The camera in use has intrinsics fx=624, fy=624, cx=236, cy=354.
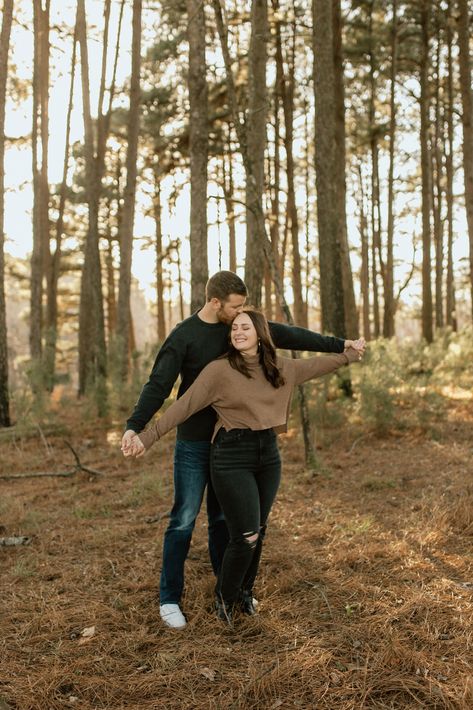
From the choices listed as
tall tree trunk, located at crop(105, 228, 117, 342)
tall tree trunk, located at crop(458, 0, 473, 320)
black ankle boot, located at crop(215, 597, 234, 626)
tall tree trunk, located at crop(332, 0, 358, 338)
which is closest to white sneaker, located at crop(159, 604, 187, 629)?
black ankle boot, located at crop(215, 597, 234, 626)

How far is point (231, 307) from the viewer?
12.3ft

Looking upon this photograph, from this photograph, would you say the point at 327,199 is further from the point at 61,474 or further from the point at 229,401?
the point at 229,401

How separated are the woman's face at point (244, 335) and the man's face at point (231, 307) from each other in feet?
0.27

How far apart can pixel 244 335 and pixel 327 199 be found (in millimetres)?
7528

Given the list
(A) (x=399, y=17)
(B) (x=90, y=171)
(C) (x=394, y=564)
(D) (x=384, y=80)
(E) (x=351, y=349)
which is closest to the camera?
(E) (x=351, y=349)

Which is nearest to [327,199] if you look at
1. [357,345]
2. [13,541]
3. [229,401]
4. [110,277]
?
[357,345]

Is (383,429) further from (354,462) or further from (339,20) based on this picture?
(339,20)

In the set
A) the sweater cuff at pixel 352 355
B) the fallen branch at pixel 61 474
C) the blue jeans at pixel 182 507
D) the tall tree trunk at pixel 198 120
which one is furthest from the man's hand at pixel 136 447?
the tall tree trunk at pixel 198 120

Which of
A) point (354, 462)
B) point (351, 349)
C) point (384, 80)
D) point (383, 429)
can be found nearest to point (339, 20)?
point (384, 80)

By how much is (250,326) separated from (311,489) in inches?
135

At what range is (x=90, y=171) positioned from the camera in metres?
12.8

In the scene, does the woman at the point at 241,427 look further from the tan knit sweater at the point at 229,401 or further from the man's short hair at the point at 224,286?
the man's short hair at the point at 224,286

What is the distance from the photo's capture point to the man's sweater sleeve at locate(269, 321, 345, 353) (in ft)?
13.4

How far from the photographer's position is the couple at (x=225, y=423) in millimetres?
3553
